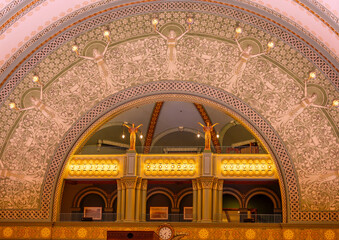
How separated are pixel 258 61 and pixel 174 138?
26.3ft

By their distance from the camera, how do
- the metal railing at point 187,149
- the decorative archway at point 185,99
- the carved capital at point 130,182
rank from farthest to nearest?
the metal railing at point 187,149 → the carved capital at point 130,182 → the decorative archway at point 185,99

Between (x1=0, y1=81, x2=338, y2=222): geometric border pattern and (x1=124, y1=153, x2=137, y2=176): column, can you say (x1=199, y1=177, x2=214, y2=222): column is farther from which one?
(x1=0, y1=81, x2=338, y2=222): geometric border pattern

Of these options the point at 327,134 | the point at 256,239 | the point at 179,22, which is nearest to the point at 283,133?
the point at 327,134

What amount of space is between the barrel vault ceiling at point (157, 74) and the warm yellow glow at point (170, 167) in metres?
3.33

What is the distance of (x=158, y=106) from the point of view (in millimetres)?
20281

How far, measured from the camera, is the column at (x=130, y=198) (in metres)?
16.7

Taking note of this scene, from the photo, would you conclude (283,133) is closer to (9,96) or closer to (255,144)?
(255,144)

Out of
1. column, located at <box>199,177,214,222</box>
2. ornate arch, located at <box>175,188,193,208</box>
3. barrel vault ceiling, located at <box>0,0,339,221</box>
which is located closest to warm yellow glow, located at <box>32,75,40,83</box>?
barrel vault ceiling, located at <box>0,0,339,221</box>

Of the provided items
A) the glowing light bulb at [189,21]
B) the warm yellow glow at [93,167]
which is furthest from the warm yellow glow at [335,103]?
the warm yellow glow at [93,167]

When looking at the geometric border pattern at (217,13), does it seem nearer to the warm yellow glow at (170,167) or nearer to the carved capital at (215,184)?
the carved capital at (215,184)

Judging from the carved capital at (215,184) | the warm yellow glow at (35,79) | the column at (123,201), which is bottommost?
the column at (123,201)

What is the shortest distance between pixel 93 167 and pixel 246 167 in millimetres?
4836

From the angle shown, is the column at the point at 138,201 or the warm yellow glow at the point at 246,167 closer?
the column at the point at 138,201

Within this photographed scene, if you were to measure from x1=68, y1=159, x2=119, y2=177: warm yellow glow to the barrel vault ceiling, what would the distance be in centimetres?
236
